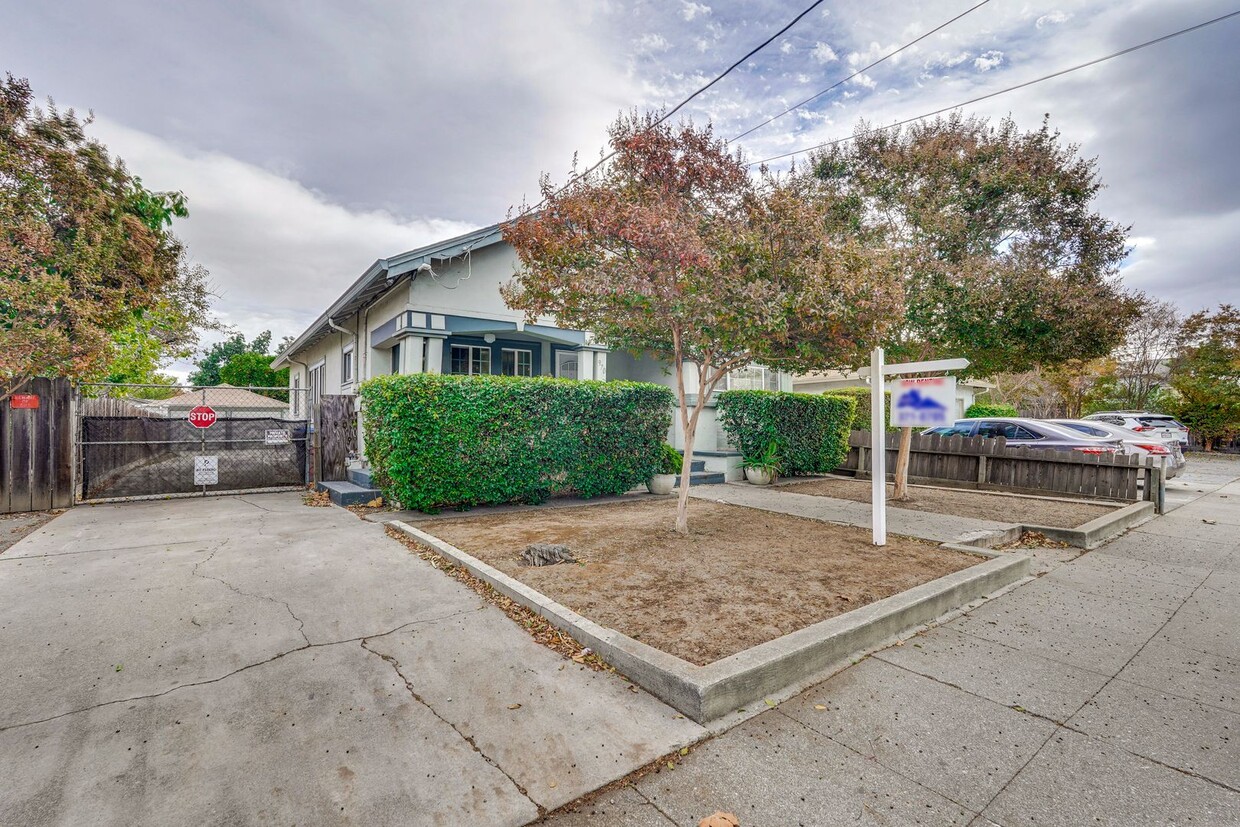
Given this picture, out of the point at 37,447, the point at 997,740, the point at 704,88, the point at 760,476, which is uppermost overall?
the point at 704,88

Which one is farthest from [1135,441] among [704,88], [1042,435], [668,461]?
[704,88]

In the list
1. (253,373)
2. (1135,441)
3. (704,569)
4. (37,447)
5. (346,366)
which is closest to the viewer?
(704,569)

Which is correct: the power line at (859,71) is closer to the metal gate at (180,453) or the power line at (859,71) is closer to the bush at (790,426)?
the bush at (790,426)

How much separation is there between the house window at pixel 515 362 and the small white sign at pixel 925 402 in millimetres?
9134

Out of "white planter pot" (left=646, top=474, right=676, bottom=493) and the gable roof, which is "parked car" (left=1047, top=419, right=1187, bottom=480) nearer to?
"white planter pot" (left=646, top=474, right=676, bottom=493)

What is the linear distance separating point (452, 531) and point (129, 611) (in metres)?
2.99

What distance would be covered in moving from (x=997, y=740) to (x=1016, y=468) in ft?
32.9

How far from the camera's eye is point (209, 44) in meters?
8.23

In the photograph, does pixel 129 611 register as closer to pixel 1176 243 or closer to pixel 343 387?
pixel 343 387

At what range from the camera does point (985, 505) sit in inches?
351

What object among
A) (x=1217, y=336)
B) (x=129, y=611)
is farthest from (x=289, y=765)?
(x=1217, y=336)

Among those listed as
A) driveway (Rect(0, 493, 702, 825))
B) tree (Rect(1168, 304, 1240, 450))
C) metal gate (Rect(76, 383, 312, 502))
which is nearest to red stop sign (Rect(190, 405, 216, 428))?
metal gate (Rect(76, 383, 312, 502))

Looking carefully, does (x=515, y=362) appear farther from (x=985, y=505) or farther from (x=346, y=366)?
(x=985, y=505)

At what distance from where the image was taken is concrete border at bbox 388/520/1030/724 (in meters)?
2.79
